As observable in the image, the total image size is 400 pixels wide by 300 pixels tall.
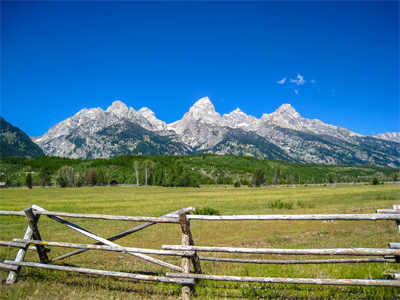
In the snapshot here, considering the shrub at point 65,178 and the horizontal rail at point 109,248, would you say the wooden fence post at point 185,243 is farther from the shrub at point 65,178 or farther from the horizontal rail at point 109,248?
the shrub at point 65,178

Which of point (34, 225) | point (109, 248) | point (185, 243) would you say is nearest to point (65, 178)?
point (34, 225)

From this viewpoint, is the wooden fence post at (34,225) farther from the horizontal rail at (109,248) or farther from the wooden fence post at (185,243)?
the wooden fence post at (185,243)

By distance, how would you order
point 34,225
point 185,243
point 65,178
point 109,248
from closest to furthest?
point 185,243, point 109,248, point 34,225, point 65,178

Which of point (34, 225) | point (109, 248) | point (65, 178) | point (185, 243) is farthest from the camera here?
point (65, 178)

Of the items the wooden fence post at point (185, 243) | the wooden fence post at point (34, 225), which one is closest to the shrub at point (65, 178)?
the wooden fence post at point (34, 225)

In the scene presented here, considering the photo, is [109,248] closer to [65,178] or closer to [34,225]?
[34,225]

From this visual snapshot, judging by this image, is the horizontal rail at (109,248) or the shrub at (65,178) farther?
the shrub at (65,178)

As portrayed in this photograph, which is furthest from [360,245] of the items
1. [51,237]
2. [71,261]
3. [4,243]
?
[51,237]

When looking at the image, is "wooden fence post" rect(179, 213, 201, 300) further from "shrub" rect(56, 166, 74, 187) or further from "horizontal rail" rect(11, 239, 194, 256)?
"shrub" rect(56, 166, 74, 187)

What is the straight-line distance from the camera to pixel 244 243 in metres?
14.7

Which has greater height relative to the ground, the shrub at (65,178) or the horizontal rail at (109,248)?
the horizontal rail at (109,248)

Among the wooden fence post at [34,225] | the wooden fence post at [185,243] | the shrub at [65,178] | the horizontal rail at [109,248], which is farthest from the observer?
the shrub at [65,178]

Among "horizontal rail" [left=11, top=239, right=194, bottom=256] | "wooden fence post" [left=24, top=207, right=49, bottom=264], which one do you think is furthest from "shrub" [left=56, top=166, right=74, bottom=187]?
"horizontal rail" [left=11, top=239, right=194, bottom=256]

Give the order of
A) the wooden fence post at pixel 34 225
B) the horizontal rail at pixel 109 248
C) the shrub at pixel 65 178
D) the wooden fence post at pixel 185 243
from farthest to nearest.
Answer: the shrub at pixel 65 178, the wooden fence post at pixel 34 225, the horizontal rail at pixel 109 248, the wooden fence post at pixel 185 243
